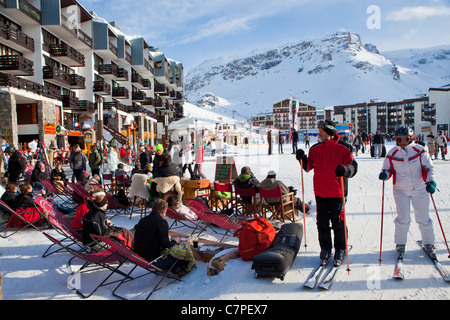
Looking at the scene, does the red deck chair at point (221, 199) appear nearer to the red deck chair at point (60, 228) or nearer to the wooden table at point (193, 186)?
the wooden table at point (193, 186)

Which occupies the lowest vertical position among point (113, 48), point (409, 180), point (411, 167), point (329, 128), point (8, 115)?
point (409, 180)

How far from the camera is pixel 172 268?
12.1ft

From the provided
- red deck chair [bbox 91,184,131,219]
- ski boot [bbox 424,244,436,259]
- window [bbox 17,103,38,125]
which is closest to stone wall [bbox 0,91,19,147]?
window [bbox 17,103,38,125]

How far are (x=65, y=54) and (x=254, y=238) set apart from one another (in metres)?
24.8

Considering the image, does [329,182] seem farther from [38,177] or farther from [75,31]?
[75,31]

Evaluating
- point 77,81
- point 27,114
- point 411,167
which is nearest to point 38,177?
point 411,167

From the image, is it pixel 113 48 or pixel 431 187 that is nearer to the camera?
pixel 431 187

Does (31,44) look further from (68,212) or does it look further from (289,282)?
(289,282)

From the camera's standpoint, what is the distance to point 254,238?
4.13 meters

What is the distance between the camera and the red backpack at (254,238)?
161 inches

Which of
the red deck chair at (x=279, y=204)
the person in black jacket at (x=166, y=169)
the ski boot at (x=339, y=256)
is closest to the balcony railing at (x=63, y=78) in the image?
the person in black jacket at (x=166, y=169)

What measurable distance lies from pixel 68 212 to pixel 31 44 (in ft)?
64.9

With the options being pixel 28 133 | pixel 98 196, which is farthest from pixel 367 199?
pixel 28 133

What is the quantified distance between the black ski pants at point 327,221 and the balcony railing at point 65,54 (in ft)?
82.7
